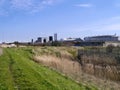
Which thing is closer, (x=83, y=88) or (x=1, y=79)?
(x=1, y=79)


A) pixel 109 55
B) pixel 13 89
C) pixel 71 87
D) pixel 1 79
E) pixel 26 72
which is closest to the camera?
pixel 13 89

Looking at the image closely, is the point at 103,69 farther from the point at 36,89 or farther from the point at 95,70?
the point at 36,89

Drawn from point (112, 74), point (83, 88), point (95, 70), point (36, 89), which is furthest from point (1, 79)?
point (95, 70)

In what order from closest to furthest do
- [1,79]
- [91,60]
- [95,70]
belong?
[1,79] < [95,70] < [91,60]

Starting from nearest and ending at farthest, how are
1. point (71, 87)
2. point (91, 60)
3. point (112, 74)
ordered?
point (71, 87)
point (112, 74)
point (91, 60)

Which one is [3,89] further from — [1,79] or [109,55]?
[109,55]

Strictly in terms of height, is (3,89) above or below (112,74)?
above

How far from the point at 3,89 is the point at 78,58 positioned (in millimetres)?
63911

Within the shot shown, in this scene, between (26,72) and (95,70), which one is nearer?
(26,72)

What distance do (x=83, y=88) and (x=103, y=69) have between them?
1620 inches

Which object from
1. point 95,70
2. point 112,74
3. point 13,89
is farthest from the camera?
point 95,70

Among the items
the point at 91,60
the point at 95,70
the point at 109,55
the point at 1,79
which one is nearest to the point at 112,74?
the point at 95,70

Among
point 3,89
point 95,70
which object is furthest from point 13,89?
point 95,70

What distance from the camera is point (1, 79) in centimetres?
2325
